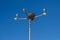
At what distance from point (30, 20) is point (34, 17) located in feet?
2.01

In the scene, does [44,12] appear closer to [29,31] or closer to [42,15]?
[42,15]

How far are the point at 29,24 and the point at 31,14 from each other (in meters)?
1.54

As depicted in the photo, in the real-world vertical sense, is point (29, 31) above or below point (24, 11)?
below

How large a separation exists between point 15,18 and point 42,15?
3707 mm

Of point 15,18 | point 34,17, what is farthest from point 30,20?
point 15,18

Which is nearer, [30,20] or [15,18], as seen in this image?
[30,20]

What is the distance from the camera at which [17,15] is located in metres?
29.4

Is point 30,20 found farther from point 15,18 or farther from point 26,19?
point 15,18

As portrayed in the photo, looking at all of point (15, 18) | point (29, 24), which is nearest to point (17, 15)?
point (15, 18)

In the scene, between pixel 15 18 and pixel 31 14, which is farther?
pixel 15 18

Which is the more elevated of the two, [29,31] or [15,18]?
[15,18]

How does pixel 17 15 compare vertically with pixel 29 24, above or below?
above

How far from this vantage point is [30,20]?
27172mm

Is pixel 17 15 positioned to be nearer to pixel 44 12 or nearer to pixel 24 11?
pixel 24 11
